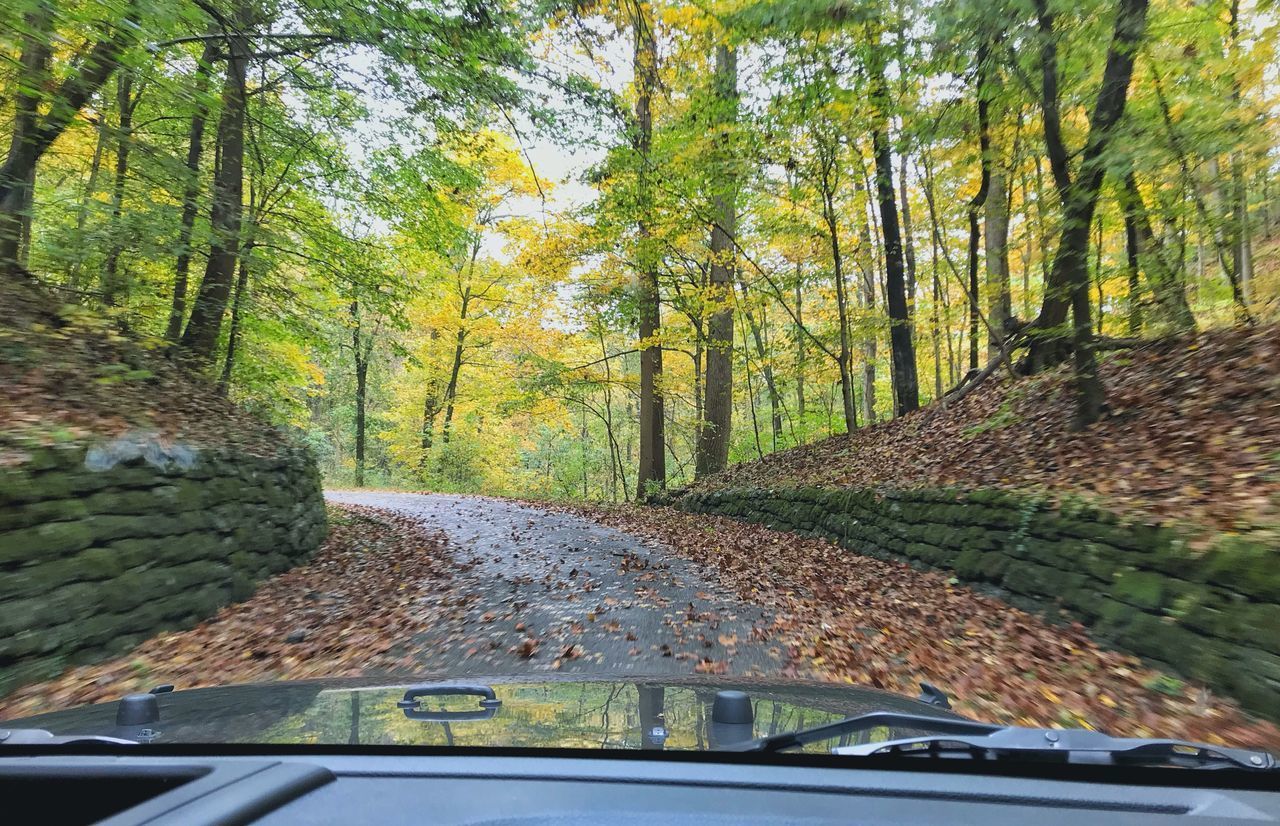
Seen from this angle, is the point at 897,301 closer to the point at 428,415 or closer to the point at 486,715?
the point at 486,715

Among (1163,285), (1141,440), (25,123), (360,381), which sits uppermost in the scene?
(360,381)

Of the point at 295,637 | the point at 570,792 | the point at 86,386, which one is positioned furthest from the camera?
the point at 86,386

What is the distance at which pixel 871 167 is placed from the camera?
42.1 ft

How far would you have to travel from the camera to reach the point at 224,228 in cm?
814

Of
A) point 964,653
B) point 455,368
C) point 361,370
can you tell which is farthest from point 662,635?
point 361,370

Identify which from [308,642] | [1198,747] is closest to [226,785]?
[1198,747]

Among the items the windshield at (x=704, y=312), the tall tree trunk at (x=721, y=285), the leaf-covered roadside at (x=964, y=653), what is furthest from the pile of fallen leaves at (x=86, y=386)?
the tall tree trunk at (x=721, y=285)

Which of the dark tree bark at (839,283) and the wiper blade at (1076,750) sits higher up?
the dark tree bark at (839,283)

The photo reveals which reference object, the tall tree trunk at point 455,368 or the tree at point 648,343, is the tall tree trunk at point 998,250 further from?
the tall tree trunk at point 455,368

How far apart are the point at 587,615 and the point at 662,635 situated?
0.94 m

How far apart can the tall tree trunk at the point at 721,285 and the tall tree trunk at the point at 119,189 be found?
322 inches

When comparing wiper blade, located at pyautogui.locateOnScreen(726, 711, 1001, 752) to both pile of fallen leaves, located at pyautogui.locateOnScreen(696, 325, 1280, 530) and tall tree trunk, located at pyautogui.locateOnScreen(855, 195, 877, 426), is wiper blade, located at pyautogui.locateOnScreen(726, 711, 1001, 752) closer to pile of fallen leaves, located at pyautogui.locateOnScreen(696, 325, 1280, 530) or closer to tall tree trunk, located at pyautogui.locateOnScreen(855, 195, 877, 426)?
pile of fallen leaves, located at pyautogui.locateOnScreen(696, 325, 1280, 530)

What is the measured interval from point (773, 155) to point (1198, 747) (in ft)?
39.5

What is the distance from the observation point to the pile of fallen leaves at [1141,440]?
507 cm
